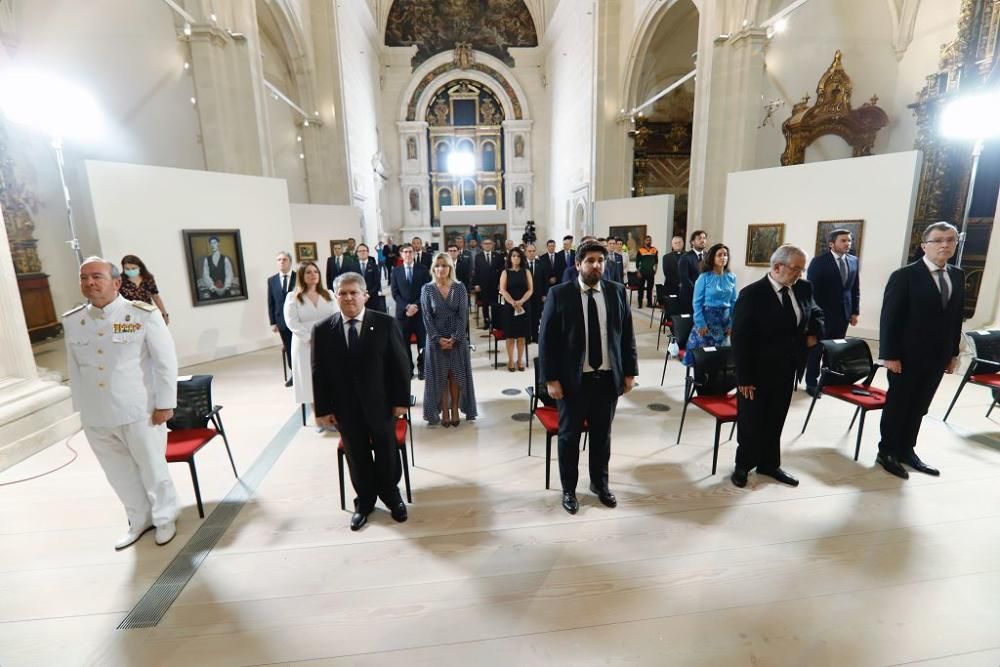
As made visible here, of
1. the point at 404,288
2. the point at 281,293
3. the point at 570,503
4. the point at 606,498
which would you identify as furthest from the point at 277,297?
the point at 606,498

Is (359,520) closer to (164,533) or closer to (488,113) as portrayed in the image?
(164,533)

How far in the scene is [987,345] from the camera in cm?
434

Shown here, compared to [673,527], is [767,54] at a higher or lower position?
higher

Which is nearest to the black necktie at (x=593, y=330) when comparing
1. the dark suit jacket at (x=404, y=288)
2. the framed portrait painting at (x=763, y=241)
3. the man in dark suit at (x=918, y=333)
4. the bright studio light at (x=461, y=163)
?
the man in dark suit at (x=918, y=333)

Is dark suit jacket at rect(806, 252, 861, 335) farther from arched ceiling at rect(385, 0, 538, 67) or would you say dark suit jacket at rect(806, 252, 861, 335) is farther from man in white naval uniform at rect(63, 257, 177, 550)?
arched ceiling at rect(385, 0, 538, 67)

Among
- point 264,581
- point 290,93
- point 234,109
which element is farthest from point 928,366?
point 290,93

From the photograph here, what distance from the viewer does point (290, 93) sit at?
14.5 meters

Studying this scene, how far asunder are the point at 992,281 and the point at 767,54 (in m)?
6.61

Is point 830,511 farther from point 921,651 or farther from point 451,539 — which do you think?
point 451,539

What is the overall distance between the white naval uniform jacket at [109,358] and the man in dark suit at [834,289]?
6126 millimetres

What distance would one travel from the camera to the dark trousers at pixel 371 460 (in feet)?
9.87

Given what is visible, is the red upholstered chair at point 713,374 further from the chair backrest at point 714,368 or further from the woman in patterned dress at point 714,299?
the woman in patterned dress at point 714,299

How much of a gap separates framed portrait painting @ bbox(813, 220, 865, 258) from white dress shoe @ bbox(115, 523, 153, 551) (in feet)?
29.1

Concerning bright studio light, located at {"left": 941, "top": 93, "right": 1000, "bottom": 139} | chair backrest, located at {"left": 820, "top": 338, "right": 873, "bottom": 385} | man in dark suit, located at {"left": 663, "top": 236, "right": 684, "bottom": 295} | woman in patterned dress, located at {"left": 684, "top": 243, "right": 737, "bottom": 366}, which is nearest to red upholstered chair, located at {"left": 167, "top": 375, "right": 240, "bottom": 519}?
woman in patterned dress, located at {"left": 684, "top": 243, "right": 737, "bottom": 366}
